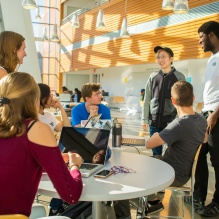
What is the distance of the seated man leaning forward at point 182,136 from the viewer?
2510mm

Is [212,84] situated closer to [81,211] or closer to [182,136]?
[182,136]

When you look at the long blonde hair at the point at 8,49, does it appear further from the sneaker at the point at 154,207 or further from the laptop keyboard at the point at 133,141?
the sneaker at the point at 154,207

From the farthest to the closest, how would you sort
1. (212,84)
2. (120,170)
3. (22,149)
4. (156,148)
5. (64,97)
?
(64,97) → (156,148) → (212,84) → (120,170) → (22,149)

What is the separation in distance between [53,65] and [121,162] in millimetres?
21825

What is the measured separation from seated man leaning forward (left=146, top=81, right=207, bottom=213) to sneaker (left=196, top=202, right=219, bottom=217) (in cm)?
84

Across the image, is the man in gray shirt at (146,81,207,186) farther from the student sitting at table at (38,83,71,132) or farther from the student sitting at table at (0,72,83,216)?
the student sitting at table at (0,72,83,216)

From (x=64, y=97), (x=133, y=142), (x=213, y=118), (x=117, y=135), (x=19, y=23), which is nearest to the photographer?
(x=117, y=135)

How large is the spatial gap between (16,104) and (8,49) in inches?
56.6

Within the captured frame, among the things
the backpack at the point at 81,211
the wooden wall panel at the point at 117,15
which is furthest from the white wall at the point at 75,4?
the backpack at the point at 81,211

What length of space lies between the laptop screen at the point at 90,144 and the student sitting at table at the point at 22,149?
2.15ft

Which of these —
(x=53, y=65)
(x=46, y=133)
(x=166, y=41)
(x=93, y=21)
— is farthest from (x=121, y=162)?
(x=53, y=65)

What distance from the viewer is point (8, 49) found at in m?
2.59

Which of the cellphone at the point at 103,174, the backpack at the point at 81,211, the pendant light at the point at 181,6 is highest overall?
the pendant light at the point at 181,6

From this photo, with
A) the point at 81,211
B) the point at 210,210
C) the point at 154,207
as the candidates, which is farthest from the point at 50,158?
the point at 210,210
